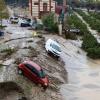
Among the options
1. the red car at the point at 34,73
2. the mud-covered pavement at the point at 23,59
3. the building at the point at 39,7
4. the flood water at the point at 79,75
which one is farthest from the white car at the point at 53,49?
the building at the point at 39,7

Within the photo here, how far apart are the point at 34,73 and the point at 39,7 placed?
56.0 m

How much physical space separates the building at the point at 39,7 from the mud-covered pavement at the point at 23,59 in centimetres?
3036

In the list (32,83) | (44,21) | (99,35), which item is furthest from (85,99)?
(99,35)

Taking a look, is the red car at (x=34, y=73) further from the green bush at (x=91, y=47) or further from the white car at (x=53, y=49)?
the green bush at (x=91, y=47)

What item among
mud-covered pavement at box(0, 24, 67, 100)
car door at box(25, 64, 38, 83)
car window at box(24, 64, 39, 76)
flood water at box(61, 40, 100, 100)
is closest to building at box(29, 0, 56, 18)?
mud-covered pavement at box(0, 24, 67, 100)

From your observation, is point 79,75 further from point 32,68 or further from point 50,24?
point 50,24

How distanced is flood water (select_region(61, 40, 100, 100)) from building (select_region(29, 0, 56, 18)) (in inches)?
1245

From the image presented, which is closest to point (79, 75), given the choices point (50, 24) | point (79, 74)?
point (79, 74)

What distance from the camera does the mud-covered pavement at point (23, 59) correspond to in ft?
96.2

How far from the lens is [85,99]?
107ft

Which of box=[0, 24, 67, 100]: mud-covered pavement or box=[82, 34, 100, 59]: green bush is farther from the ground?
box=[0, 24, 67, 100]: mud-covered pavement

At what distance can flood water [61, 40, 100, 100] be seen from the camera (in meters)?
33.8

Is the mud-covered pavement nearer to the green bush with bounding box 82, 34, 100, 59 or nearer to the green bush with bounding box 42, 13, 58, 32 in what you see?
the green bush with bounding box 82, 34, 100, 59

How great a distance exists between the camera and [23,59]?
3731 cm
